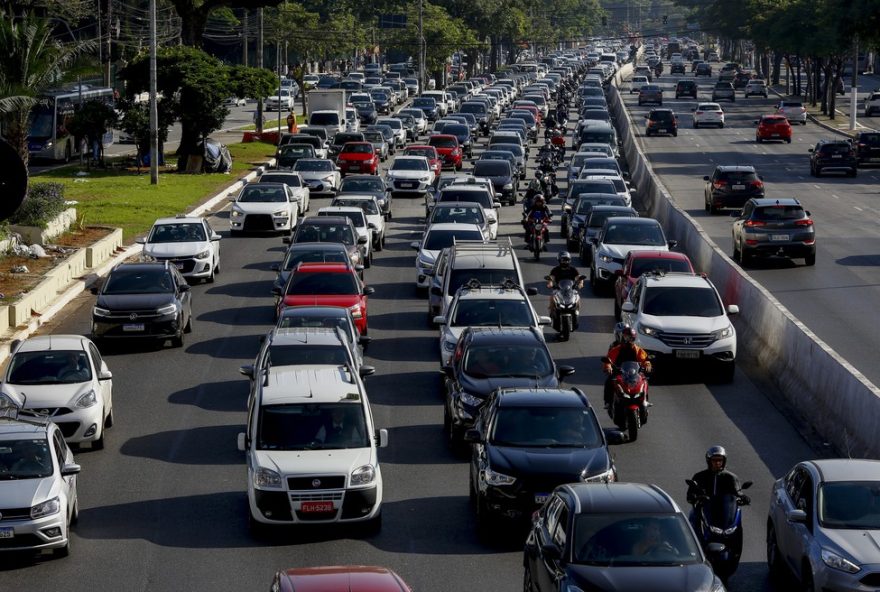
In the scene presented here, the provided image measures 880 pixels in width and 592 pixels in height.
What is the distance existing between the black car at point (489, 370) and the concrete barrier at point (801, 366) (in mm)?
3656

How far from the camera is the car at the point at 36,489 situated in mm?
16641

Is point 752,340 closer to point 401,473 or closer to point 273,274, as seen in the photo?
point 401,473

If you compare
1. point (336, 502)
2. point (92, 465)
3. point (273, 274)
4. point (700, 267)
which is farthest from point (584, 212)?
point (336, 502)

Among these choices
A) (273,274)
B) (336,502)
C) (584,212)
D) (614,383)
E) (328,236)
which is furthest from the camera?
(584,212)

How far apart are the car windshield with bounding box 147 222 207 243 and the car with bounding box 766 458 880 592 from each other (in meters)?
23.5

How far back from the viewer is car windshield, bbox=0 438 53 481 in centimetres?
1719

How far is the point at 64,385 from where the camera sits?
2231 cm

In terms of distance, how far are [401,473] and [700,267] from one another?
1899 centimetres

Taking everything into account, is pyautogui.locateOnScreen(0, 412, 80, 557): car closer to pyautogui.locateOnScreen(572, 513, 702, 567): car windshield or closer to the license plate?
the license plate

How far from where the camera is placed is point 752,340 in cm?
2927

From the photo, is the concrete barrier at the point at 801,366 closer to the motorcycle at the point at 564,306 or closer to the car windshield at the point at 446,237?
the motorcycle at the point at 564,306

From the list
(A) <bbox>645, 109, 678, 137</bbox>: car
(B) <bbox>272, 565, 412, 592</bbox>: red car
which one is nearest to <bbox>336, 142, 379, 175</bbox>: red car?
A: (A) <bbox>645, 109, 678, 137</bbox>: car

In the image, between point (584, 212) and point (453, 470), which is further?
point (584, 212)

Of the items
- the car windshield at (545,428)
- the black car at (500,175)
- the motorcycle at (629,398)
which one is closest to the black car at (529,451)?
the car windshield at (545,428)
